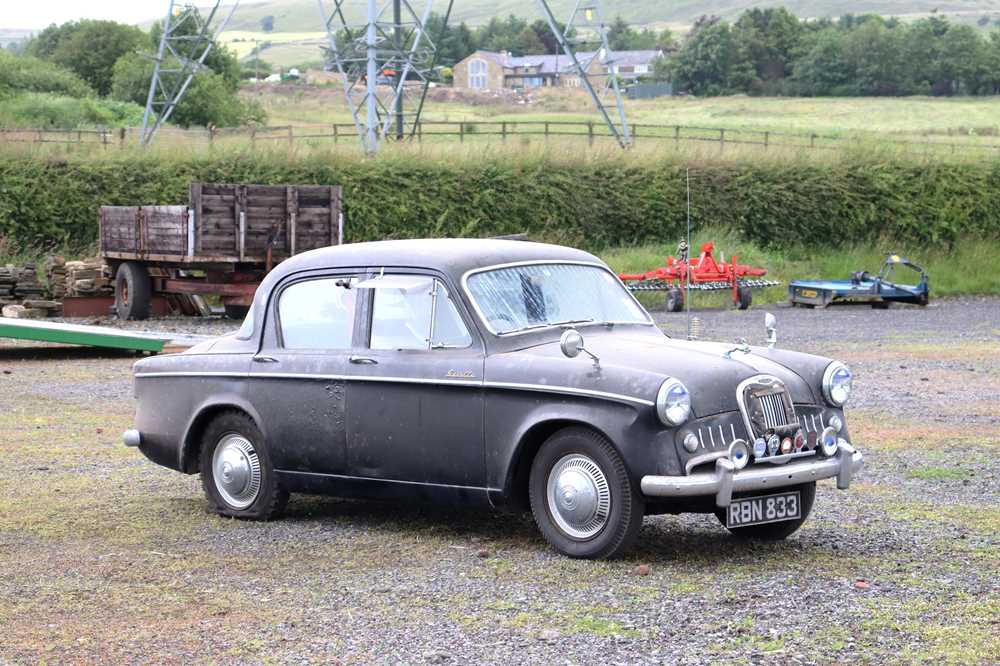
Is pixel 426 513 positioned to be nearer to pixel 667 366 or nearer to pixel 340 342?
pixel 340 342

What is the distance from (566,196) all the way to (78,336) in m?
15.4

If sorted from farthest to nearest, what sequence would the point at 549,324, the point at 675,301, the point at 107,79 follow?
the point at 107,79
the point at 675,301
the point at 549,324

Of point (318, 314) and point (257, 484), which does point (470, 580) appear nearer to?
point (257, 484)

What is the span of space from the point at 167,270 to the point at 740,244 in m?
13.9

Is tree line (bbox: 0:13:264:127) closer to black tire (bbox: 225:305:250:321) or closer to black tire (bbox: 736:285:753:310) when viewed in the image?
black tire (bbox: 225:305:250:321)

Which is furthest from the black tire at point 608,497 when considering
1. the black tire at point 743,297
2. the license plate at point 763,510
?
the black tire at point 743,297

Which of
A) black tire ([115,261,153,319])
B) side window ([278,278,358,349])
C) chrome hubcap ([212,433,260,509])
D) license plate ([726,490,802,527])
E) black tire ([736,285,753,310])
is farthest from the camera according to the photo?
black tire ([736,285,753,310])

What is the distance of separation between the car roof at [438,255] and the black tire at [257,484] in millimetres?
918

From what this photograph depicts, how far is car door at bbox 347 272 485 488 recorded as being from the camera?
24.8 ft

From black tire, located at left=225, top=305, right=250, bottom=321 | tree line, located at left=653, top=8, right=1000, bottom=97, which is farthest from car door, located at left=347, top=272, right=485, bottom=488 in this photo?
tree line, located at left=653, top=8, right=1000, bottom=97

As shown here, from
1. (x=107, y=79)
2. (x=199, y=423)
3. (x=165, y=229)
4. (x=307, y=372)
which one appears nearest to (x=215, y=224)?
(x=165, y=229)

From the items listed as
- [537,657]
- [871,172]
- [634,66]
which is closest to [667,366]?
[537,657]

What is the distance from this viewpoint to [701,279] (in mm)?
27016

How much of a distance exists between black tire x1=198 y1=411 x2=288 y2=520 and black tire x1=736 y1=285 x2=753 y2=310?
1929 centimetres
